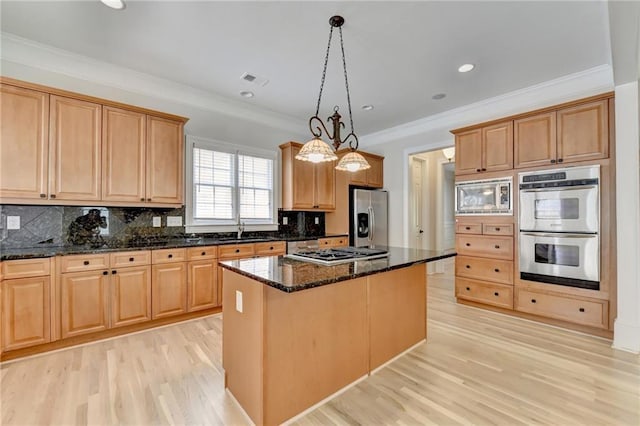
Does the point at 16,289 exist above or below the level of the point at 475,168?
below

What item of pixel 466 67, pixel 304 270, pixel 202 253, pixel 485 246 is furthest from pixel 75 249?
pixel 485 246

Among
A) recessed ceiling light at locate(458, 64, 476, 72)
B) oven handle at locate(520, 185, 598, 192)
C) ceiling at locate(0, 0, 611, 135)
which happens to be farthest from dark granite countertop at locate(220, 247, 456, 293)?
recessed ceiling light at locate(458, 64, 476, 72)

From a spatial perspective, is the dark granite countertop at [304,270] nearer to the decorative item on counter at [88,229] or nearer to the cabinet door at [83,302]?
the cabinet door at [83,302]

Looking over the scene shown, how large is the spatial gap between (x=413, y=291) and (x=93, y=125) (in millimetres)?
3597

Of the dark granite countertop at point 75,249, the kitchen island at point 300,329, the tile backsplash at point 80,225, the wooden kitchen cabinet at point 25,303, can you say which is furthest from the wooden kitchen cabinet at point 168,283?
the kitchen island at point 300,329

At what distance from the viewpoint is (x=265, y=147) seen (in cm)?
473

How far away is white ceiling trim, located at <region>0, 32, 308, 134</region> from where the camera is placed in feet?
9.30

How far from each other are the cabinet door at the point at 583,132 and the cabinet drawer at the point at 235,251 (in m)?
3.79

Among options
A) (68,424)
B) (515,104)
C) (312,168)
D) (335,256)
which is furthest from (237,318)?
(515,104)

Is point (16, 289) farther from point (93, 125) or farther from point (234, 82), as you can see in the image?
point (234, 82)

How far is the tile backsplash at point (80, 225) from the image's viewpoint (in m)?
2.83

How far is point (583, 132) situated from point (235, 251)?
4.14 meters

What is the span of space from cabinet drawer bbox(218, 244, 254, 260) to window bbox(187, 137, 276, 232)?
1.99 feet

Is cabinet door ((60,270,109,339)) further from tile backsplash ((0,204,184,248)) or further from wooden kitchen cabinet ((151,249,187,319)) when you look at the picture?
tile backsplash ((0,204,184,248))
